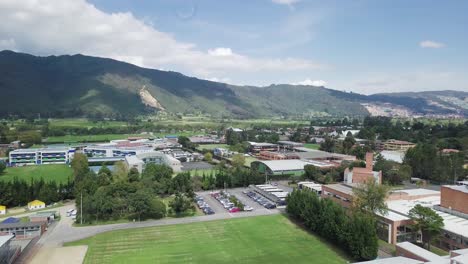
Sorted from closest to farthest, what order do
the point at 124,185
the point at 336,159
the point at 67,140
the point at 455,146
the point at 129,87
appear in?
the point at 124,185 < the point at 336,159 < the point at 455,146 < the point at 67,140 < the point at 129,87

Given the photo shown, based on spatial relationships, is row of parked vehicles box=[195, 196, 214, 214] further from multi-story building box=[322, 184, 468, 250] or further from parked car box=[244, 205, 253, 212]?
multi-story building box=[322, 184, 468, 250]

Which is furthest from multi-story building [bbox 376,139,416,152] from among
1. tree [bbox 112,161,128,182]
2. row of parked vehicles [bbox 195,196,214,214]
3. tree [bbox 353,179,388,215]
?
tree [bbox 112,161,128,182]

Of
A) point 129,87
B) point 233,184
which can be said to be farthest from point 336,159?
point 129,87

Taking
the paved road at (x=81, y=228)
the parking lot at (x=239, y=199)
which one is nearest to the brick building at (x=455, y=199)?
the paved road at (x=81, y=228)

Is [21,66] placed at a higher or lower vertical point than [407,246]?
higher

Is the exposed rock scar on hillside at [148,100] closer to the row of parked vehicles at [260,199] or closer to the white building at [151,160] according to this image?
the white building at [151,160]

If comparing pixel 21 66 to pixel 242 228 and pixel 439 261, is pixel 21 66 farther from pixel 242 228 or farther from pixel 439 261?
pixel 439 261
